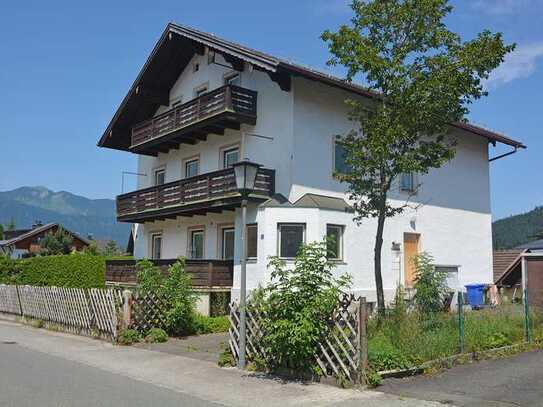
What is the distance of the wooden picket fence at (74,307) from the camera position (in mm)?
15891

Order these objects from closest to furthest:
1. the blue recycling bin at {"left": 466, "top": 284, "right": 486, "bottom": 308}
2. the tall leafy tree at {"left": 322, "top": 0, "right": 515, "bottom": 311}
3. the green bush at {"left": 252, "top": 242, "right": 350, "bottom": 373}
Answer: the green bush at {"left": 252, "top": 242, "right": 350, "bottom": 373} < the tall leafy tree at {"left": 322, "top": 0, "right": 515, "bottom": 311} < the blue recycling bin at {"left": 466, "top": 284, "right": 486, "bottom": 308}

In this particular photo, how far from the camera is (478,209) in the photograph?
87.6 feet

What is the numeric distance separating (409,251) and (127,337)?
1210cm

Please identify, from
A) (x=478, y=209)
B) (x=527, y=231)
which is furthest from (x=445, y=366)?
(x=527, y=231)

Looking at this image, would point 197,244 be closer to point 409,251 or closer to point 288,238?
point 288,238

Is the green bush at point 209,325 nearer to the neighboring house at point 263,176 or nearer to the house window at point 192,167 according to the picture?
the neighboring house at point 263,176

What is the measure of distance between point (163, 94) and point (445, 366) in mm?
20186

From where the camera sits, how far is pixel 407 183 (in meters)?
23.9

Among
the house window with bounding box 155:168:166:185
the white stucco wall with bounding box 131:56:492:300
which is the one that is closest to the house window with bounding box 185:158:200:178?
the white stucco wall with bounding box 131:56:492:300

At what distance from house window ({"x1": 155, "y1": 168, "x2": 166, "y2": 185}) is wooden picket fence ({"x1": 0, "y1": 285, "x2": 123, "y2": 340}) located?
8.08 meters

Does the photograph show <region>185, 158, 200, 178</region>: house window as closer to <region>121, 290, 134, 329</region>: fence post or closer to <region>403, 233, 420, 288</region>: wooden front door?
<region>403, 233, 420, 288</region>: wooden front door

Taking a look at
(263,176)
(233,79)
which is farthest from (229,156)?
(263,176)

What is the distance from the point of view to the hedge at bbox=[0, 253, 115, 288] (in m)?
27.2

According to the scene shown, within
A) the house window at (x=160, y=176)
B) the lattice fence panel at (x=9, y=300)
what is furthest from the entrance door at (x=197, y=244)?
the lattice fence panel at (x=9, y=300)
